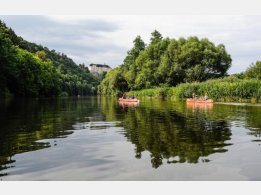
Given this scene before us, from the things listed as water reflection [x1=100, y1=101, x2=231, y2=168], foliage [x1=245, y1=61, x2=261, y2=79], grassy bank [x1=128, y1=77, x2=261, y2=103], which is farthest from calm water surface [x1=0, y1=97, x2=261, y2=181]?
foliage [x1=245, y1=61, x2=261, y2=79]

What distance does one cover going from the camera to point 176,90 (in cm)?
7600

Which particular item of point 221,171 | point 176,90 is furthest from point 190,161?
point 176,90

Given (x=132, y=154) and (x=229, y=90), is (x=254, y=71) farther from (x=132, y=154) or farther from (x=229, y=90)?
(x=132, y=154)

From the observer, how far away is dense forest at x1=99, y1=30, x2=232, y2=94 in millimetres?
89000

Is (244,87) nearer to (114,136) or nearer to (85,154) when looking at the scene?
(114,136)

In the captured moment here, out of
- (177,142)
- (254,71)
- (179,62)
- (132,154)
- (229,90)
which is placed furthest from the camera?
(179,62)

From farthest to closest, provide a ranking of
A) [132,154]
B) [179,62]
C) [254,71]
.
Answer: [179,62]
[254,71]
[132,154]

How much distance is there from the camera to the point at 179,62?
92.8 meters

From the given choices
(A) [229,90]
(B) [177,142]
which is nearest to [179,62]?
(A) [229,90]

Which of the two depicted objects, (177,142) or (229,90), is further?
(229,90)

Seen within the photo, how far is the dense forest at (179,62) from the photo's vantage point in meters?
89.0

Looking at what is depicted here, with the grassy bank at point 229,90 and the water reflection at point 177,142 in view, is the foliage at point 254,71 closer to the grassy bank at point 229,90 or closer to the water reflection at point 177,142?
the grassy bank at point 229,90

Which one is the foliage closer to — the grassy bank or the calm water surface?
the grassy bank

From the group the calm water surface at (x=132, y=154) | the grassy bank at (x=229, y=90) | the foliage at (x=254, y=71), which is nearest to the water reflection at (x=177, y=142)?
the calm water surface at (x=132, y=154)
